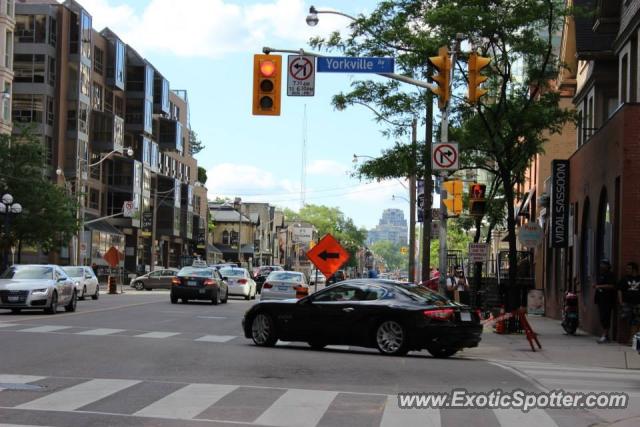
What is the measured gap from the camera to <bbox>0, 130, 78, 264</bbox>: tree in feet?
166

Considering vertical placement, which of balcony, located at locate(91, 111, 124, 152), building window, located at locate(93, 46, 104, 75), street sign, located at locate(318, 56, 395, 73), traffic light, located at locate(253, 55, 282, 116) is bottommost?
traffic light, located at locate(253, 55, 282, 116)

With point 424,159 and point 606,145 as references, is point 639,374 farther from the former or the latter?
point 424,159

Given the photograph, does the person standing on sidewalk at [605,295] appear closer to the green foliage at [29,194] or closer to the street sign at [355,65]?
the street sign at [355,65]

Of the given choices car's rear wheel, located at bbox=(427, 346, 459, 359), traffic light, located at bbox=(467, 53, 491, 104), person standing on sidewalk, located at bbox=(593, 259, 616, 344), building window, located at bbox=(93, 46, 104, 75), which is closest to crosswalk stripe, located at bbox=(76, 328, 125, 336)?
car's rear wheel, located at bbox=(427, 346, 459, 359)

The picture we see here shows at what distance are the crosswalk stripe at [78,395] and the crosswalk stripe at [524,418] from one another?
174 inches

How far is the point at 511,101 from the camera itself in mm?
28672

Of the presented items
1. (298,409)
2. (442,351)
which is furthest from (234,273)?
(298,409)

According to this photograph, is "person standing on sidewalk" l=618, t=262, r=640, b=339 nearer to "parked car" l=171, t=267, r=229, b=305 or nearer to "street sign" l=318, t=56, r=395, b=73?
"street sign" l=318, t=56, r=395, b=73

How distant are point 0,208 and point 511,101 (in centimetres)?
2616

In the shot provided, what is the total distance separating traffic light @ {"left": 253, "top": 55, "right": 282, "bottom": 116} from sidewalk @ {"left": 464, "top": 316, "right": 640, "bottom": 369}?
6241 mm

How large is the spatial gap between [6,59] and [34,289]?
37.6 m

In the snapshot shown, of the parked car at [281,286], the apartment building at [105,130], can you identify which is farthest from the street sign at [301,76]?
the apartment building at [105,130]

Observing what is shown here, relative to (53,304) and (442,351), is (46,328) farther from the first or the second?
(442,351)

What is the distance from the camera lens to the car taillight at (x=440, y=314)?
1744cm
